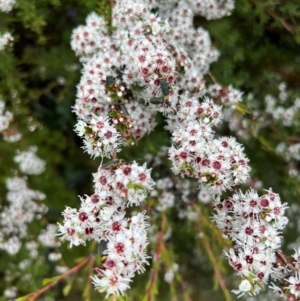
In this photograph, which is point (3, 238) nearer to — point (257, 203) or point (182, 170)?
point (182, 170)

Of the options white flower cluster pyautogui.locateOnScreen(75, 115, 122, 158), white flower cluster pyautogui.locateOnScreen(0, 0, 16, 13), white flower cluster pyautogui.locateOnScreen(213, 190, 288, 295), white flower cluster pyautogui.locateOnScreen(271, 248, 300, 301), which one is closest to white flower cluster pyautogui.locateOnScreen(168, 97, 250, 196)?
white flower cluster pyautogui.locateOnScreen(213, 190, 288, 295)

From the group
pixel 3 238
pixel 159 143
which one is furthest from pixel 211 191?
pixel 3 238

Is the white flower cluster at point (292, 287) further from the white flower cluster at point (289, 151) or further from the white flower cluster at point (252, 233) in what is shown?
the white flower cluster at point (289, 151)

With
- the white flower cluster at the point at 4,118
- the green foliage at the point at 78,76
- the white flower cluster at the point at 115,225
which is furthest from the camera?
the green foliage at the point at 78,76

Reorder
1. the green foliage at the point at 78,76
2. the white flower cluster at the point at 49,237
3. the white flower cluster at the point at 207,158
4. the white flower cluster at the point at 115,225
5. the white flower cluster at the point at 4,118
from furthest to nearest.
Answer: the white flower cluster at the point at 49,237 < the green foliage at the point at 78,76 < the white flower cluster at the point at 4,118 < the white flower cluster at the point at 207,158 < the white flower cluster at the point at 115,225

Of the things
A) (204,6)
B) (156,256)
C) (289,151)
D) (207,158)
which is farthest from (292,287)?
(204,6)

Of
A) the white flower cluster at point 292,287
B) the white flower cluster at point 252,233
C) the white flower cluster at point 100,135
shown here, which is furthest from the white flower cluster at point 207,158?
the white flower cluster at point 292,287

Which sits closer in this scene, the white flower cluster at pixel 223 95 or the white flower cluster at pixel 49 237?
the white flower cluster at pixel 223 95
